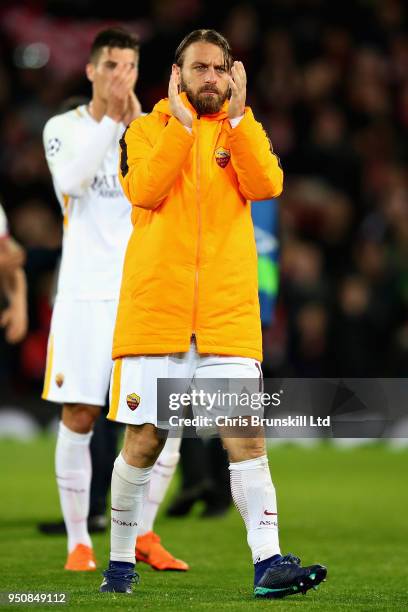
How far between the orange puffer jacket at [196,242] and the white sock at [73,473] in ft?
4.40

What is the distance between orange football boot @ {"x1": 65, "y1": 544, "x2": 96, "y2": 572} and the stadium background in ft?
0.92

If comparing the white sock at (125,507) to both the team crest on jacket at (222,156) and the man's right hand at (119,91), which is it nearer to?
the team crest on jacket at (222,156)

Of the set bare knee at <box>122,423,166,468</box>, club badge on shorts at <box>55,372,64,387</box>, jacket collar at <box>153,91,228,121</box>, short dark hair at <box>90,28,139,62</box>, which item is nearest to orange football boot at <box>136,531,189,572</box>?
club badge on shorts at <box>55,372,64,387</box>

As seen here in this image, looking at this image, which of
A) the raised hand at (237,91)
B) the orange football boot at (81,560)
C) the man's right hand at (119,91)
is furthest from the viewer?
the man's right hand at (119,91)

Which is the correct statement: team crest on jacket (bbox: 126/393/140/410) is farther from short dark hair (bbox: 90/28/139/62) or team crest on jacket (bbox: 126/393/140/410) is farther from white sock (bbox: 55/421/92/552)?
short dark hair (bbox: 90/28/139/62)

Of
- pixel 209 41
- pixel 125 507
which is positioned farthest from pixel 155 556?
pixel 209 41

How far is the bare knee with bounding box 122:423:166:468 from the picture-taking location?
522cm

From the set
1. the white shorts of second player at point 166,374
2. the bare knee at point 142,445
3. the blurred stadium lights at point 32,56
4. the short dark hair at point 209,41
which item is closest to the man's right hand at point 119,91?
the short dark hair at point 209,41

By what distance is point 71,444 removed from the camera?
647 centimetres

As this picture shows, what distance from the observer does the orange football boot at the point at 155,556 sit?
6152 millimetres

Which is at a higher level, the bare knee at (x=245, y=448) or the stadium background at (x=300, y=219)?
the stadium background at (x=300, y=219)

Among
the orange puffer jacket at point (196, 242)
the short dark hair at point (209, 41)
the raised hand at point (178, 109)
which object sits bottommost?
the orange puffer jacket at point (196, 242)

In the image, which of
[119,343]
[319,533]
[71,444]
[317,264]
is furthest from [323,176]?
[119,343]

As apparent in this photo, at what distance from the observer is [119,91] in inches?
250
